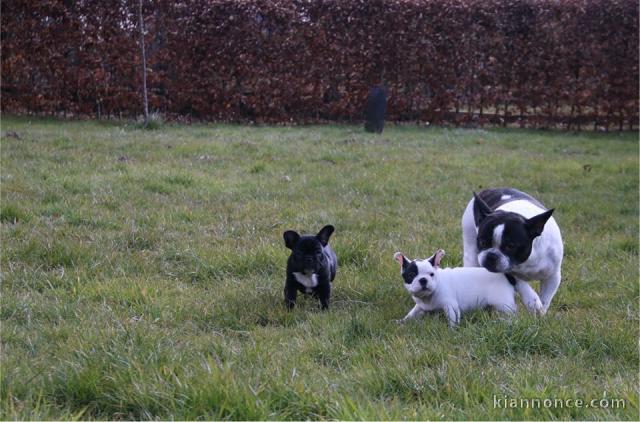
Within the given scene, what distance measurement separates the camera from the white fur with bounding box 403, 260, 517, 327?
176 inches

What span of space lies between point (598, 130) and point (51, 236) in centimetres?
1516

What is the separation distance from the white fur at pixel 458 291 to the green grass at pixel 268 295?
13 centimetres

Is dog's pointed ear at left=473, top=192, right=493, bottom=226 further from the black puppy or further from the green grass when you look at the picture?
the black puppy

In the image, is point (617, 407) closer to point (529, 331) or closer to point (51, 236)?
point (529, 331)

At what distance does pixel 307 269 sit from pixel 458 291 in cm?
99

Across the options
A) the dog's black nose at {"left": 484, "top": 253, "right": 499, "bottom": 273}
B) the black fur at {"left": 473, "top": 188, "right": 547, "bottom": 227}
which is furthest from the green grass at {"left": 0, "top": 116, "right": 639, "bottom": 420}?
the black fur at {"left": 473, "top": 188, "right": 547, "bottom": 227}

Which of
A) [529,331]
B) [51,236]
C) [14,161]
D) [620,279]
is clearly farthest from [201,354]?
[14,161]

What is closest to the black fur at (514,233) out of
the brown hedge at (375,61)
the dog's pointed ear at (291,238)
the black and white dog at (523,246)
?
the black and white dog at (523,246)

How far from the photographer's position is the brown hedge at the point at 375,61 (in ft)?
54.6

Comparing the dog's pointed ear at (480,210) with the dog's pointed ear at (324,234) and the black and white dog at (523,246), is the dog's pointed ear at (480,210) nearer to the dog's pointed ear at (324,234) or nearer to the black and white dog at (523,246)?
the black and white dog at (523,246)

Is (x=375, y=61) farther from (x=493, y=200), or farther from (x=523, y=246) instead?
(x=523, y=246)

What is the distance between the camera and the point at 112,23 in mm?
15922

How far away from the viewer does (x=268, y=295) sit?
495cm

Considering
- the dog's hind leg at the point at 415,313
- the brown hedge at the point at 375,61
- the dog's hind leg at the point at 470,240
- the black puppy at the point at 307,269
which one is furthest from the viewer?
the brown hedge at the point at 375,61
